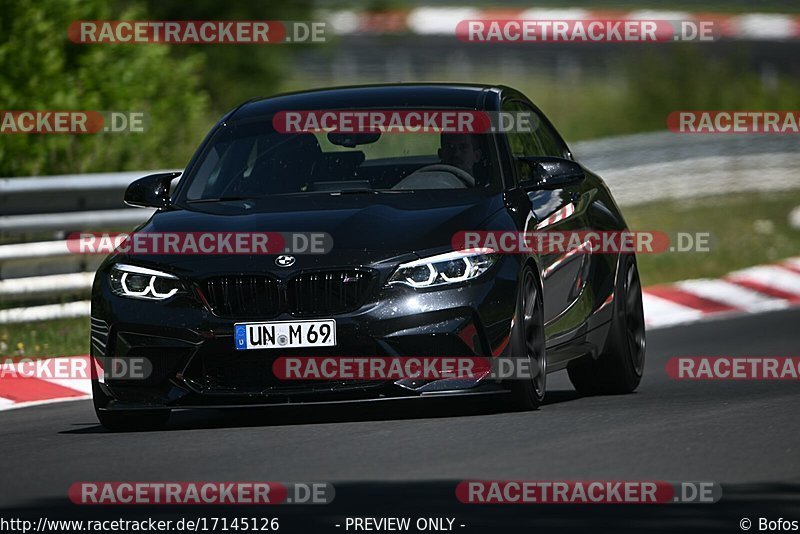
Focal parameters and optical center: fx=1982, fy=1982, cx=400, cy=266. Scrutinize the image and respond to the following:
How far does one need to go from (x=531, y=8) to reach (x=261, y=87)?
2081 cm

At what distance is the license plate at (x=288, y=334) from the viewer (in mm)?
8531

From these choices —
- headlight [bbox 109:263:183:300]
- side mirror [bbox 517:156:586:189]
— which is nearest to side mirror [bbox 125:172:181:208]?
headlight [bbox 109:263:183:300]

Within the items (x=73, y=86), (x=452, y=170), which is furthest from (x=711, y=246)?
(x=452, y=170)

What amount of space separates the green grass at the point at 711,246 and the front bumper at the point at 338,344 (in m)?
4.06

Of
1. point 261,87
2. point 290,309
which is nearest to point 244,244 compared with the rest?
point 290,309

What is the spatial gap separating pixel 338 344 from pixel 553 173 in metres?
1.69

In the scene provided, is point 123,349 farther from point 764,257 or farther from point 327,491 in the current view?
point 764,257

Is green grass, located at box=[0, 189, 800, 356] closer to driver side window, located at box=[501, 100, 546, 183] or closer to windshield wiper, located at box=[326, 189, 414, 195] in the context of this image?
driver side window, located at box=[501, 100, 546, 183]

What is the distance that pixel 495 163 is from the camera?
31.6 ft

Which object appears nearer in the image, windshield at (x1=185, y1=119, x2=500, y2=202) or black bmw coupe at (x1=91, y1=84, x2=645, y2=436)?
black bmw coupe at (x1=91, y1=84, x2=645, y2=436)

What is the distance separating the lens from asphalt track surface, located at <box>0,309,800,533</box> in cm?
648

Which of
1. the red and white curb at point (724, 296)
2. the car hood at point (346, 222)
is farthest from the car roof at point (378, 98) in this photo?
the red and white curb at point (724, 296)

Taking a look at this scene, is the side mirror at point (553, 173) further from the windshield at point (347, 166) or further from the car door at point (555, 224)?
the windshield at point (347, 166)

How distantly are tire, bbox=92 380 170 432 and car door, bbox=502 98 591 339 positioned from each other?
6.15 feet
